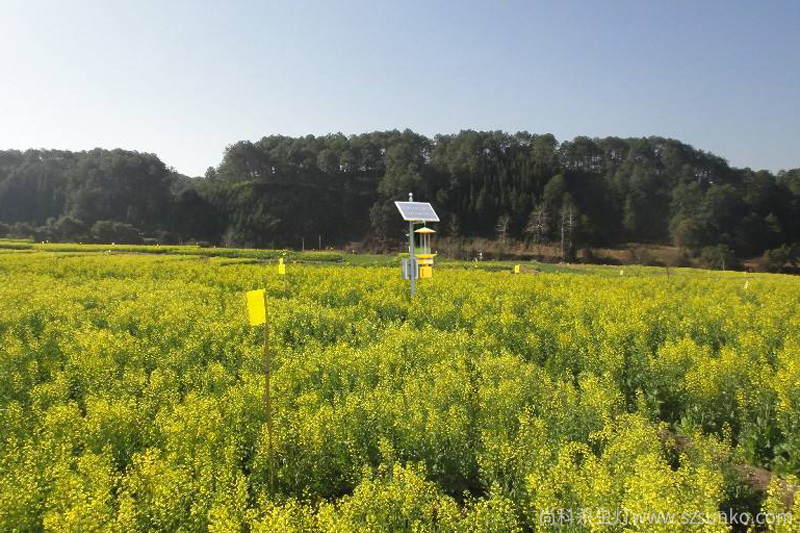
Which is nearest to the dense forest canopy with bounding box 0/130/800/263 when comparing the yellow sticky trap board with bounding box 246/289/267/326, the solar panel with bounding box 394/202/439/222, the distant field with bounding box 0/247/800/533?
the solar panel with bounding box 394/202/439/222

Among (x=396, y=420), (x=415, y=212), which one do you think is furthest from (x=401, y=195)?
(x=396, y=420)

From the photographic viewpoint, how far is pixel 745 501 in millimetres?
5637

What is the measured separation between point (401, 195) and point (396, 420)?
64129mm

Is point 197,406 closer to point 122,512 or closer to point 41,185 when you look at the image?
point 122,512

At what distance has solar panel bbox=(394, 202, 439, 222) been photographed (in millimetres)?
15312

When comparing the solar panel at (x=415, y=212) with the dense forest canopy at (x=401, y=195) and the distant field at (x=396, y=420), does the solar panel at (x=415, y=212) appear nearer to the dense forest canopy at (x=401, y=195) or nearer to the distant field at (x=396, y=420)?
the distant field at (x=396, y=420)

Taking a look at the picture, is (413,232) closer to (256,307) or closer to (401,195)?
(256,307)

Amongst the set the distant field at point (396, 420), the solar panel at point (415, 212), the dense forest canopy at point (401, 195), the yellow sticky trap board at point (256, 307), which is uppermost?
the dense forest canopy at point (401, 195)

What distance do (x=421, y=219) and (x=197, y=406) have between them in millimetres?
10190

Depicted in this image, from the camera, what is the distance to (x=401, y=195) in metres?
69.2

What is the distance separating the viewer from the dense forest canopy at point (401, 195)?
214 feet

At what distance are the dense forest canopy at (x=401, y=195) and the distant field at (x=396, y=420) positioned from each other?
54.0 meters

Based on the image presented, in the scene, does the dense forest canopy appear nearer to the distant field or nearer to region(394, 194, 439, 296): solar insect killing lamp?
region(394, 194, 439, 296): solar insect killing lamp

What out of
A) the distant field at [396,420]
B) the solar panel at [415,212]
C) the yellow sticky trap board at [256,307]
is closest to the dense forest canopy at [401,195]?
the solar panel at [415,212]
